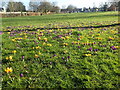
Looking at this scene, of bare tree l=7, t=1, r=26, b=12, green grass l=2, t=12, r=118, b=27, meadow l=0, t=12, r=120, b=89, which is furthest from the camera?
bare tree l=7, t=1, r=26, b=12

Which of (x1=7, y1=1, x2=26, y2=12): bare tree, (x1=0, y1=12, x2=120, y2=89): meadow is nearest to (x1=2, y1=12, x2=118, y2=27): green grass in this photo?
(x1=0, y1=12, x2=120, y2=89): meadow

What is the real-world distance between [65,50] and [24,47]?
2.23m

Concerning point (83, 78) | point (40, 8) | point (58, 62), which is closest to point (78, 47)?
point (58, 62)

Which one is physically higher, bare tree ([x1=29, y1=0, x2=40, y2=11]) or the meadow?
bare tree ([x1=29, y1=0, x2=40, y2=11])

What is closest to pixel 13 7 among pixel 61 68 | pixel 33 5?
pixel 33 5

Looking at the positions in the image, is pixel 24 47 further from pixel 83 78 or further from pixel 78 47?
pixel 83 78

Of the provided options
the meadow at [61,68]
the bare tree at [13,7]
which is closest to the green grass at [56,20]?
the meadow at [61,68]

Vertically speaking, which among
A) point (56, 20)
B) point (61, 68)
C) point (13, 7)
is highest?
point (13, 7)

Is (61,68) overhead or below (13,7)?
below

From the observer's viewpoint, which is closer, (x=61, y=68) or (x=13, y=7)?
(x=61, y=68)

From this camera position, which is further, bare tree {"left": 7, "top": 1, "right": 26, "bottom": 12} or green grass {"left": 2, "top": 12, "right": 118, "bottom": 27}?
bare tree {"left": 7, "top": 1, "right": 26, "bottom": 12}

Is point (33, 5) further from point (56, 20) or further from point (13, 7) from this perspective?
point (56, 20)

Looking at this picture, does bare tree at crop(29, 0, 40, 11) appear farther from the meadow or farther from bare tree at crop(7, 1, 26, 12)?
the meadow

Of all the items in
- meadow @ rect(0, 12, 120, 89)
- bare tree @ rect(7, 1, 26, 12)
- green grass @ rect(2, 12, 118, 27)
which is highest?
bare tree @ rect(7, 1, 26, 12)
